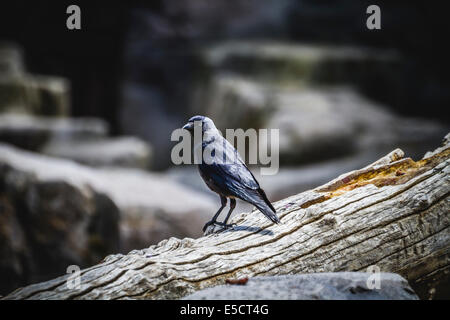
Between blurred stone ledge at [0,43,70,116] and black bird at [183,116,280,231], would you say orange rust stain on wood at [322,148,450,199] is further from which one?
blurred stone ledge at [0,43,70,116]

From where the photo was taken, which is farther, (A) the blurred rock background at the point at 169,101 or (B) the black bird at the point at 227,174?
(A) the blurred rock background at the point at 169,101

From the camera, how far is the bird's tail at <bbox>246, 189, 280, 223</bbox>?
2.36 metres

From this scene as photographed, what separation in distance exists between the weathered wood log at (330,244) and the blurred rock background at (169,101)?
254 centimetres

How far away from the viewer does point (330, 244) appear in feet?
8.04

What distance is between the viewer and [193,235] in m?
5.09

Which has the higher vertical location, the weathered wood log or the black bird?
the black bird

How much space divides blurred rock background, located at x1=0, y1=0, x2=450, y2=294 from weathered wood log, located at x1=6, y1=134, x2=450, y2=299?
254 centimetres

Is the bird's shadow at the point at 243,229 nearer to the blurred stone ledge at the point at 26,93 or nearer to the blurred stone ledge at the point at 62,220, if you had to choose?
the blurred stone ledge at the point at 62,220

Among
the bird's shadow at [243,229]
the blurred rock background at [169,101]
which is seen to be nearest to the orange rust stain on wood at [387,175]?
the bird's shadow at [243,229]

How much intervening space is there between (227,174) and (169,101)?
28.7 feet

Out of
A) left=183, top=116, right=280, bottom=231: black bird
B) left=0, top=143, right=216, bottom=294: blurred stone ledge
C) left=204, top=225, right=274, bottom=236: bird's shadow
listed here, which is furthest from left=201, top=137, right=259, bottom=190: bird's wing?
left=0, top=143, right=216, bottom=294: blurred stone ledge

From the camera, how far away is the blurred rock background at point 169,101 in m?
4.63

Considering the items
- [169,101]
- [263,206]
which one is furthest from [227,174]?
[169,101]

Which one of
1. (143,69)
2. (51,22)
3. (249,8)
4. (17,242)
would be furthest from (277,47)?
(17,242)
